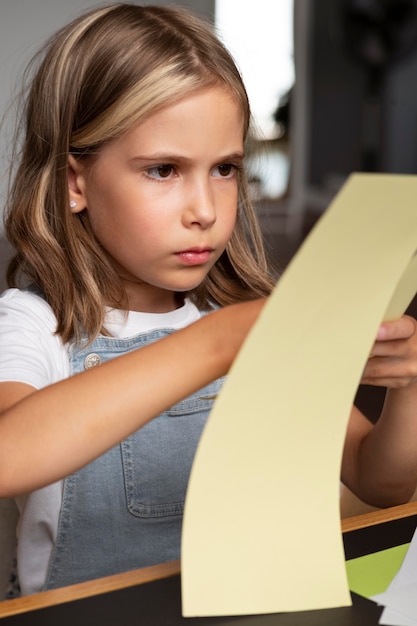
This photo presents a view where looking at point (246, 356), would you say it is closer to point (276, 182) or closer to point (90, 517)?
point (90, 517)

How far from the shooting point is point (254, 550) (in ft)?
1.92

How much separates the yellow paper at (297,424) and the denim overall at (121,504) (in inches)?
19.9

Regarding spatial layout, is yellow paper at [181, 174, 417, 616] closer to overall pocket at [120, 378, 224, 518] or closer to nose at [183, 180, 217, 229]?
nose at [183, 180, 217, 229]

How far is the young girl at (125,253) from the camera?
933 mm

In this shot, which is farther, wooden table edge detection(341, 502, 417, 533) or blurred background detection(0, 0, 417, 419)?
blurred background detection(0, 0, 417, 419)

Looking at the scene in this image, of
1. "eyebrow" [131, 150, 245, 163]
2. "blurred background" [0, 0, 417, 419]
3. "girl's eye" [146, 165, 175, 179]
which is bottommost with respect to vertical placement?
"blurred background" [0, 0, 417, 419]

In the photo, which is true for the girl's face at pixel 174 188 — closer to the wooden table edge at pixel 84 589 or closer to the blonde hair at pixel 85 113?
the blonde hair at pixel 85 113

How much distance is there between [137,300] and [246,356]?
2.08ft

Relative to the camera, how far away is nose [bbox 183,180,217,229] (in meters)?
0.89

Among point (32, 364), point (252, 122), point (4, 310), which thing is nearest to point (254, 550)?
point (32, 364)

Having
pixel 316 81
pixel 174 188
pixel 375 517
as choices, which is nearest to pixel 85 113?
pixel 174 188

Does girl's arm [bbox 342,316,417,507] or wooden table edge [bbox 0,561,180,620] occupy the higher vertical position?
wooden table edge [bbox 0,561,180,620]

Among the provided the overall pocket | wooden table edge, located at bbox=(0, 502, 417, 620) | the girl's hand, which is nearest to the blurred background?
the overall pocket

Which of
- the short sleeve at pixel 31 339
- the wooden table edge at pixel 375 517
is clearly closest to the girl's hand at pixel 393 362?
the wooden table edge at pixel 375 517
